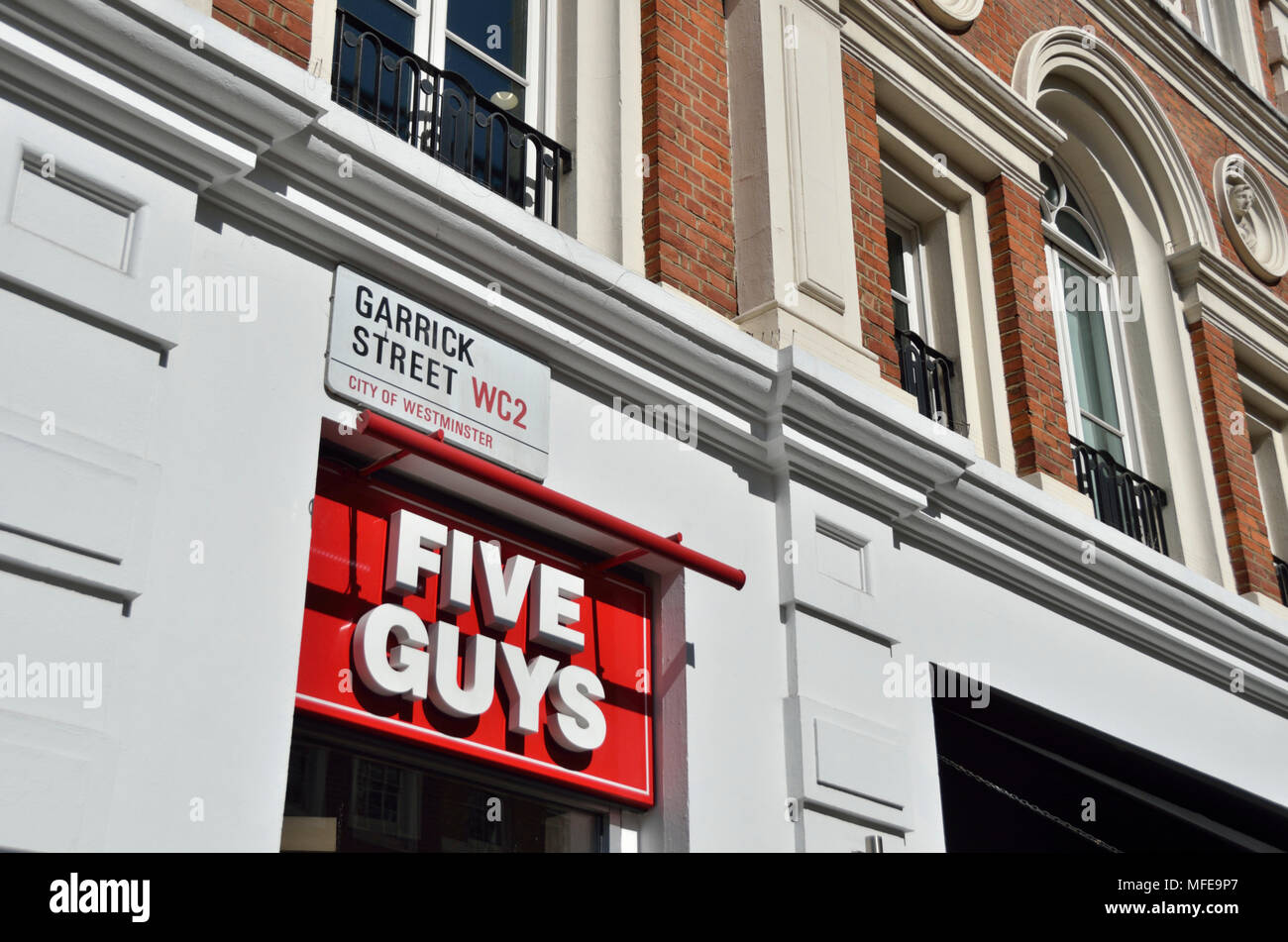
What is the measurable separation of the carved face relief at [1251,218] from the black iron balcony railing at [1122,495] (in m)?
3.05

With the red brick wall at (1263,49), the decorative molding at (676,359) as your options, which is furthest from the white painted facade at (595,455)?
the red brick wall at (1263,49)

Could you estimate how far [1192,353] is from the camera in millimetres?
11344

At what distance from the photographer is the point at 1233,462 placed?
1093cm

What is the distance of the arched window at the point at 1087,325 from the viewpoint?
10648 mm

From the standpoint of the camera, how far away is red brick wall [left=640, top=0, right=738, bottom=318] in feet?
23.7

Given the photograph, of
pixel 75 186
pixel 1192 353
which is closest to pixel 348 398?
pixel 75 186

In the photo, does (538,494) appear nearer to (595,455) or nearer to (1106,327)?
(595,455)

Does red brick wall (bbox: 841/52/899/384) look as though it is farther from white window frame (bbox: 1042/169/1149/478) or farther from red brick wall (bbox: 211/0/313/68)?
red brick wall (bbox: 211/0/313/68)

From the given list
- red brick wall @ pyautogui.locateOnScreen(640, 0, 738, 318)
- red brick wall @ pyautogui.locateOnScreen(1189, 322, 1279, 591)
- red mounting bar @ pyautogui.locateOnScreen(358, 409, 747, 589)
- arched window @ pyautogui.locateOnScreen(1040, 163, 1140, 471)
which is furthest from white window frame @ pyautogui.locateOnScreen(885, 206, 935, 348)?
red mounting bar @ pyautogui.locateOnScreen(358, 409, 747, 589)

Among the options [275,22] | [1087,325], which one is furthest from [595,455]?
[1087,325]

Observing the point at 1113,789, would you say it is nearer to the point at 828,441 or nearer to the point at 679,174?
the point at 828,441

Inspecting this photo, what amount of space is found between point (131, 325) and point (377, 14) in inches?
107

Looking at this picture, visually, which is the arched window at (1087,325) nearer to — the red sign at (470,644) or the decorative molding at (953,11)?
the decorative molding at (953,11)

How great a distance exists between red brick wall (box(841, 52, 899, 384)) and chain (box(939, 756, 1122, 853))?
86.0 inches
